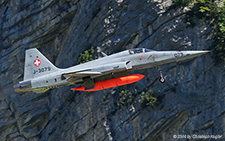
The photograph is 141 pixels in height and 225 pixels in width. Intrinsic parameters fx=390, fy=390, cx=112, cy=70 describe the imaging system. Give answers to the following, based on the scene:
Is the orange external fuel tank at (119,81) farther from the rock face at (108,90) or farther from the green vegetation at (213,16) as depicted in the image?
the green vegetation at (213,16)

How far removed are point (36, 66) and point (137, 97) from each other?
47.9ft

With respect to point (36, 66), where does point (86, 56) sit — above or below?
below

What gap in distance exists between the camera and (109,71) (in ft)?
104

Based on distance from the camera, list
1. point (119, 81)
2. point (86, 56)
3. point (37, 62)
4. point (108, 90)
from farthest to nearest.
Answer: point (86, 56) < point (108, 90) < point (37, 62) < point (119, 81)

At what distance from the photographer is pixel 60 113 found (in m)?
51.2

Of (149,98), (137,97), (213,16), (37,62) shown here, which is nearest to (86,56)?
(137,97)

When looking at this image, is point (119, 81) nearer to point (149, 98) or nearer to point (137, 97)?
point (149, 98)

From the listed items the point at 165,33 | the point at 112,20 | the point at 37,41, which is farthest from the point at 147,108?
the point at 37,41

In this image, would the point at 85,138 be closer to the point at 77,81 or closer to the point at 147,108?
the point at 147,108

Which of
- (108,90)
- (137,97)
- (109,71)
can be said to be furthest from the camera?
(108,90)

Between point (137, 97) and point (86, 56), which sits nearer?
point (137, 97)

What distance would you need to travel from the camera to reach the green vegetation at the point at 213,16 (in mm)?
41688

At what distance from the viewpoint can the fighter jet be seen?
3173 cm

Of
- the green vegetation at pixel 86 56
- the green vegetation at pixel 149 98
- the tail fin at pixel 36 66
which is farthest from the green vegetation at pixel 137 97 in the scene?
the tail fin at pixel 36 66
